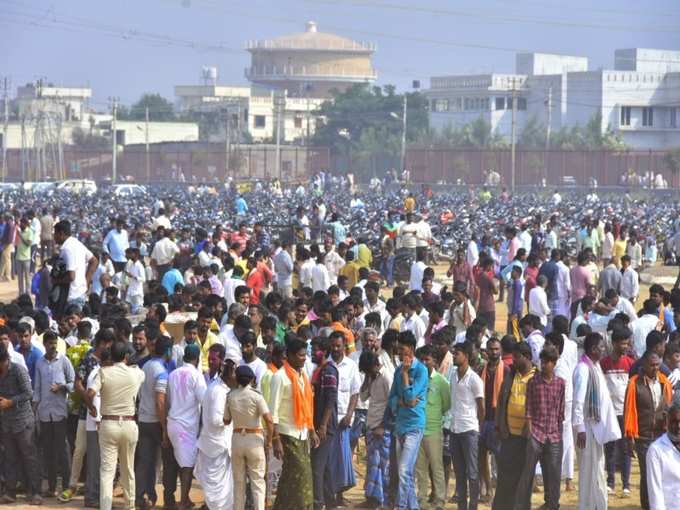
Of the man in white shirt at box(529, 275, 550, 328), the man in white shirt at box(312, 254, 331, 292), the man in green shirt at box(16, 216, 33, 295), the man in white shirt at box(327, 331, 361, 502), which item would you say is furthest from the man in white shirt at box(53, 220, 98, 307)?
the man in green shirt at box(16, 216, 33, 295)

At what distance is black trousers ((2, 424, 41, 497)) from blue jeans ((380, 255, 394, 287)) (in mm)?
16378

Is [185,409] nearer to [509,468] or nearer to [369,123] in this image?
[509,468]

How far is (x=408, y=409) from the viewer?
11039 millimetres

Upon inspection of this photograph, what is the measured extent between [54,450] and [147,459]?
887 mm

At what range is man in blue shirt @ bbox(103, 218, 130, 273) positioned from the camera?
876 inches

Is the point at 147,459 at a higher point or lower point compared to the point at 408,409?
lower

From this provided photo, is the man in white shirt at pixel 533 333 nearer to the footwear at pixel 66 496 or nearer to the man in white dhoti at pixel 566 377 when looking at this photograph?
the man in white dhoti at pixel 566 377

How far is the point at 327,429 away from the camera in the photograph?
11.3m

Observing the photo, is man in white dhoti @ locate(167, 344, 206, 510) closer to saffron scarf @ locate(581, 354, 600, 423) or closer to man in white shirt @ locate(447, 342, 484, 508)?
man in white shirt @ locate(447, 342, 484, 508)

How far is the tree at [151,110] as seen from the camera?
12238cm

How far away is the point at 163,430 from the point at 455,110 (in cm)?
9238

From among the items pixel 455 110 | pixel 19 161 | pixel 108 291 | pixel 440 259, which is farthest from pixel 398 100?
pixel 108 291

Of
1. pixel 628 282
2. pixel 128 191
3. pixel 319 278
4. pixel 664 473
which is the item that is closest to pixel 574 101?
pixel 128 191

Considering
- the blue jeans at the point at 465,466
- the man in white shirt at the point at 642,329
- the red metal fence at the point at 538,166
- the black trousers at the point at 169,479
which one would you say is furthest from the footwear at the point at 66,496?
the red metal fence at the point at 538,166
